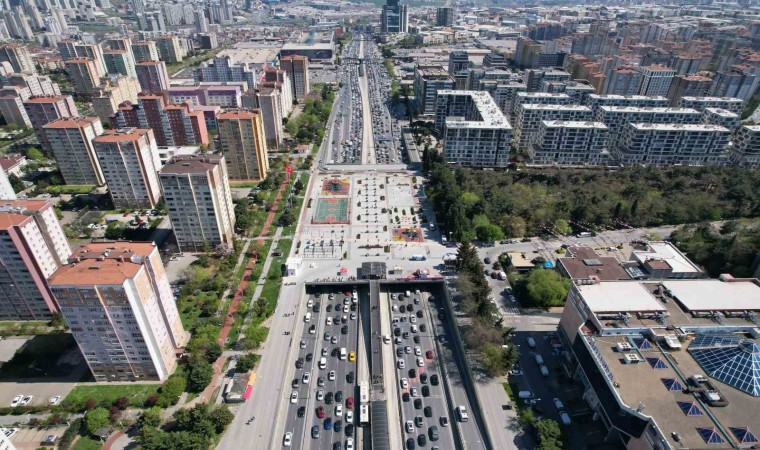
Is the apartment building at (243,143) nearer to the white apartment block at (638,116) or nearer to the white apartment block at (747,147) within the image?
the white apartment block at (638,116)

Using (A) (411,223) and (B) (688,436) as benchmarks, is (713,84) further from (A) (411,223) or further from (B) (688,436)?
(B) (688,436)

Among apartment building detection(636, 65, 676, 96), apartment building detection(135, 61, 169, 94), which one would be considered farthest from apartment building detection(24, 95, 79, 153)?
apartment building detection(636, 65, 676, 96)

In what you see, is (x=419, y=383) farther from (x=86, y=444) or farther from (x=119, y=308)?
(x=86, y=444)

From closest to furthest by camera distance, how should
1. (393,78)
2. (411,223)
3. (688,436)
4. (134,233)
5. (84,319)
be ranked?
(688,436) < (84,319) < (134,233) < (411,223) < (393,78)

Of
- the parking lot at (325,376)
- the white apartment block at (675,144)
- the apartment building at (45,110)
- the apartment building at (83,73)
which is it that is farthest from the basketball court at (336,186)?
the apartment building at (83,73)

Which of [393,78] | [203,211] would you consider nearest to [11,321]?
[203,211]

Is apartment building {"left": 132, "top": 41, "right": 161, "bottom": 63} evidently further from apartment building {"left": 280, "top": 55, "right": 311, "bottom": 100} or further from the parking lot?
the parking lot
